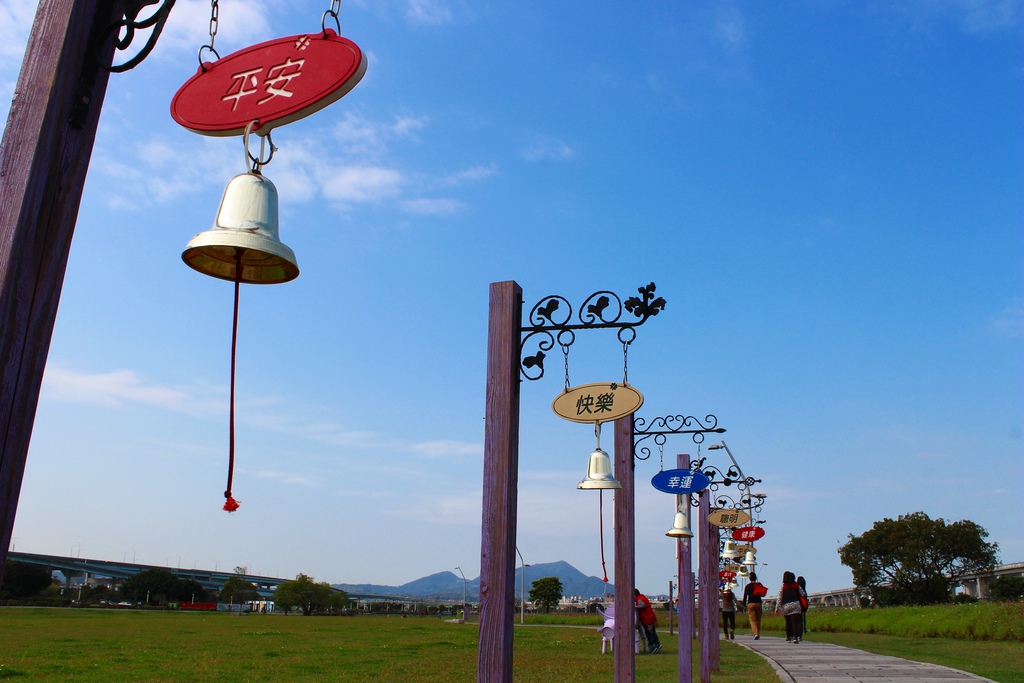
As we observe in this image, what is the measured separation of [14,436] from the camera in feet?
7.86

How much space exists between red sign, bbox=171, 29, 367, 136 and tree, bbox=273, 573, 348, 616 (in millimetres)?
85222

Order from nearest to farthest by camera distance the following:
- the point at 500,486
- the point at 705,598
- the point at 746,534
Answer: the point at 500,486
the point at 705,598
the point at 746,534

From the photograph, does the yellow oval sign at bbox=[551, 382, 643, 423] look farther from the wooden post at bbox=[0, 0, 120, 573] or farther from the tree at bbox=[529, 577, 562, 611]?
the tree at bbox=[529, 577, 562, 611]

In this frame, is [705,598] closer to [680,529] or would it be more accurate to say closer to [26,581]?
[680,529]

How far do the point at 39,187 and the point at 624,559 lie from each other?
7244 mm

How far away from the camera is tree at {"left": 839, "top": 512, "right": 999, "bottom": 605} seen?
158ft

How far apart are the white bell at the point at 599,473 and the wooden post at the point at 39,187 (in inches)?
192

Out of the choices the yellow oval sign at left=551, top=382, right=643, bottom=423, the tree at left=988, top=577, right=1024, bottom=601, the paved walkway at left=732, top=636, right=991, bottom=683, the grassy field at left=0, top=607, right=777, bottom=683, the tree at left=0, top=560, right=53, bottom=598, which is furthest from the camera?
the tree at left=0, top=560, right=53, bottom=598

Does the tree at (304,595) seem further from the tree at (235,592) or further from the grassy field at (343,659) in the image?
the grassy field at (343,659)

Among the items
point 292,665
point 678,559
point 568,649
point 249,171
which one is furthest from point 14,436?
point 568,649

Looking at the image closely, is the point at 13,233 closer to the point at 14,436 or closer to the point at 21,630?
the point at 14,436

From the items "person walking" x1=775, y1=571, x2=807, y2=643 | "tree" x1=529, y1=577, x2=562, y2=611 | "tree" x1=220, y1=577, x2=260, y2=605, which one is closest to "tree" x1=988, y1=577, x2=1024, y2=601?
"person walking" x1=775, y1=571, x2=807, y2=643

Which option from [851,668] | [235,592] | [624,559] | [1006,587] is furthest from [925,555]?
[235,592]

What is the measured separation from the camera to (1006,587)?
144 feet
